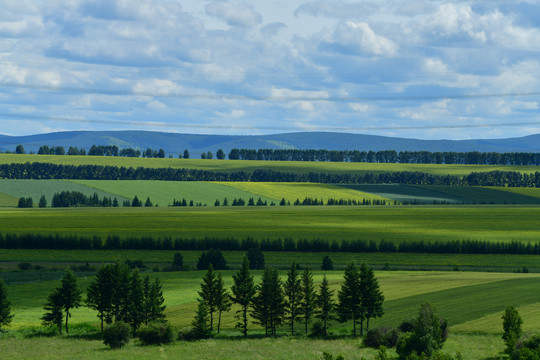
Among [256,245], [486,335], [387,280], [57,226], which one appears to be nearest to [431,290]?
[387,280]

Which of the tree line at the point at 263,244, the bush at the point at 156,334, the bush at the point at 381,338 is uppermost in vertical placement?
the tree line at the point at 263,244

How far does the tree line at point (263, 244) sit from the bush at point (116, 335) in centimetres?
5572

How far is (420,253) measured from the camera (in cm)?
12506

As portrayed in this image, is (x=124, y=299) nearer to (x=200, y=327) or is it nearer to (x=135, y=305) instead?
(x=135, y=305)

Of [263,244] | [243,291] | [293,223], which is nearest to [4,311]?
[243,291]

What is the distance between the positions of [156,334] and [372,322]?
21648 millimetres

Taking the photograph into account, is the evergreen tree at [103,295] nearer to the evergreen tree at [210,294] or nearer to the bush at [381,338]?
the evergreen tree at [210,294]

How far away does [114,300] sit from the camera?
79.9 metres

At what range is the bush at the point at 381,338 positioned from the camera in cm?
6731

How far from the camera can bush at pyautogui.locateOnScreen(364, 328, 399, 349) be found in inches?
2650

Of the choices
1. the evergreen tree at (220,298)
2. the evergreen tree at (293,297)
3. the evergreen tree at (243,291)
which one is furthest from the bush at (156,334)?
the evergreen tree at (293,297)

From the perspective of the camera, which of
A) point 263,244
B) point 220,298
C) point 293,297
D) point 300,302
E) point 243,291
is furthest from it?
point 263,244

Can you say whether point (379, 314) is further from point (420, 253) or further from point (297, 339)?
point (420, 253)

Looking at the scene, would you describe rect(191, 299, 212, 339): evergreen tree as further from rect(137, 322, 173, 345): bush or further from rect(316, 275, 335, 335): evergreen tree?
rect(316, 275, 335, 335): evergreen tree
